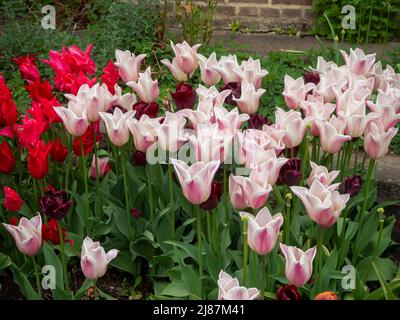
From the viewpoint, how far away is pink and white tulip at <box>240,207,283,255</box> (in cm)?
171

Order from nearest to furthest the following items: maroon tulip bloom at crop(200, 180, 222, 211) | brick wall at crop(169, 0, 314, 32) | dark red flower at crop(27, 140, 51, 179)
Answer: maroon tulip bloom at crop(200, 180, 222, 211) → dark red flower at crop(27, 140, 51, 179) → brick wall at crop(169, 0, 314, 32)

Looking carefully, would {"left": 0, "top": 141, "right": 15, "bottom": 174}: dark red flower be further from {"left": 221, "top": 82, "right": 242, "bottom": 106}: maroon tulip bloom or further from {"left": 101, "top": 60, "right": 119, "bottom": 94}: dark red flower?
{"left": 221, "top": 82, "right": 242, "bottom": 106}: maroon tulip bloom

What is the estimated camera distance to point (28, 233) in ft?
6.52

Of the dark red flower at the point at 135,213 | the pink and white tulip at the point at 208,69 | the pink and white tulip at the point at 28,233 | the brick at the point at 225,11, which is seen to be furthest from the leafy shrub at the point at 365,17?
the pink and white tulip at the point at 28,233

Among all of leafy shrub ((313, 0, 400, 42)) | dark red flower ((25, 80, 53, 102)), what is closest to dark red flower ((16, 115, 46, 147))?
dark red flower ((25, 80, 53, 102))

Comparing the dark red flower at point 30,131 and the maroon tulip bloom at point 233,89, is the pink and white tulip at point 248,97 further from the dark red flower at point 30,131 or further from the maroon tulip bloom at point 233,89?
the dark red flower at point 30,131

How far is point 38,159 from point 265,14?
3.36 m

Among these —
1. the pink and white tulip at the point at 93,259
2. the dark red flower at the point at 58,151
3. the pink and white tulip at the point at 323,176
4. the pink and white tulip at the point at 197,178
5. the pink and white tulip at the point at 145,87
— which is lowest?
the pink and white tulip at the point at 93,259

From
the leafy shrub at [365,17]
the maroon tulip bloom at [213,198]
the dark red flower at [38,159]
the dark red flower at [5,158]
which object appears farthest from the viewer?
the leafy shrub at [365,17]

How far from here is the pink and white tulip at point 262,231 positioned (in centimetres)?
171

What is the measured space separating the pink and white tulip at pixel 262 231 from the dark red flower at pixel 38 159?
73cm

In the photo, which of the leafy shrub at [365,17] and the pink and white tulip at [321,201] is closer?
the pink and white tulip at [321,201]

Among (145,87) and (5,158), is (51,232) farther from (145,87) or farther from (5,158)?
(145,87)
